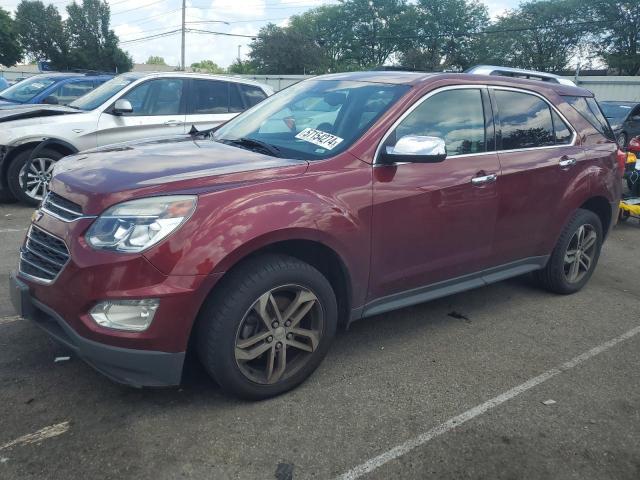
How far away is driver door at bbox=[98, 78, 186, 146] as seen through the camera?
7.66m

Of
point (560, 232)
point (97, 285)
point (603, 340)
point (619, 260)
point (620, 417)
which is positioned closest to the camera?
point (97, 285)

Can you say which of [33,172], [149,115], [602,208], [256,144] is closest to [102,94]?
[149,115]

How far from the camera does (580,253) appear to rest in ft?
16.4

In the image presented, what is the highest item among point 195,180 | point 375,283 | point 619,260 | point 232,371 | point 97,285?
point 195,180

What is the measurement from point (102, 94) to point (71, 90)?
8.52 feet

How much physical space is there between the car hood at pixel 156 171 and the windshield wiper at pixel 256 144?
97 mm

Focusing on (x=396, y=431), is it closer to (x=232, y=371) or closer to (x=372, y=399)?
(x=372, y=399)

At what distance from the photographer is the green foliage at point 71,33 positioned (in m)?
57.5

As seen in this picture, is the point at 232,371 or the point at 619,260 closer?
the point at 232,371

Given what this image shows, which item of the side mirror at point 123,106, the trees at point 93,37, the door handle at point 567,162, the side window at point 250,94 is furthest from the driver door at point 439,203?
the trees at point 93,37

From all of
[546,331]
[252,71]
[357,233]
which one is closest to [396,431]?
[357,233]

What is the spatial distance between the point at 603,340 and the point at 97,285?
11.3ft

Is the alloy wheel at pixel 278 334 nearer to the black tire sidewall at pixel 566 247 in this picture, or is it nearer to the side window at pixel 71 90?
the black tire sidewall at pixel 566 247

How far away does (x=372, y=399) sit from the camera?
318cm
